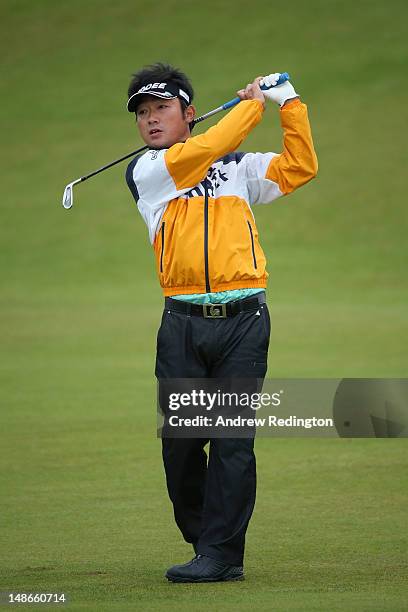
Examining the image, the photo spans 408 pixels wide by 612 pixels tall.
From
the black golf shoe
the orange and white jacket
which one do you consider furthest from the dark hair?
the black golf shoe

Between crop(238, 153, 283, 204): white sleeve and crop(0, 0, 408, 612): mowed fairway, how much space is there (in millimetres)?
1308

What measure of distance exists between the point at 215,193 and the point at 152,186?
0.72 ft

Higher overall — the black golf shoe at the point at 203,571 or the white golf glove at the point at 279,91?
the white golf glove at the point at 279,91

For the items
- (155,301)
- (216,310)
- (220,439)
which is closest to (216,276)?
(216,310)

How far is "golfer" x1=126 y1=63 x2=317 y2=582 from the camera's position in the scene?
4.38m

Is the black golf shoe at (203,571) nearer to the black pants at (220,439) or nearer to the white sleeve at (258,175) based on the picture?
the black pants at (220,439)

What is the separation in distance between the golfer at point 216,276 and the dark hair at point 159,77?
0.08 meters

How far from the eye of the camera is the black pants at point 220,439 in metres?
4.39

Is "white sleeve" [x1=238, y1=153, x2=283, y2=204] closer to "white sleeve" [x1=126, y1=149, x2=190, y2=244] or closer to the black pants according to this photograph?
"white sleeve" [x1=126, y1=149, x2=190, y2=244]

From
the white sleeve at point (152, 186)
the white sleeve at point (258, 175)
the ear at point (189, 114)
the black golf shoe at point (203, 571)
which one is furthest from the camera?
the ear at point (189, 114)

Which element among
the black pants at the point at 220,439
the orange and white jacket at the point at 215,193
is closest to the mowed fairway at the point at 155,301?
the black pants at the point at 220,439

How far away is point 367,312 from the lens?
15.9 metres

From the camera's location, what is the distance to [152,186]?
14.8 ft

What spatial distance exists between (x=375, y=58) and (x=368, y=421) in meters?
20.0
